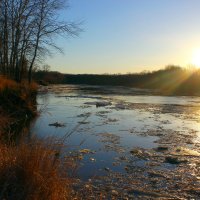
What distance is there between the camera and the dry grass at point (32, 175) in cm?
624

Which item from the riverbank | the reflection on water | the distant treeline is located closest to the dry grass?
the riverbank

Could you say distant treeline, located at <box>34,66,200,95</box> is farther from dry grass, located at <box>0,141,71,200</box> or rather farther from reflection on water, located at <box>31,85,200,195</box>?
dry grass, located at <box>0,141,71,200</box>

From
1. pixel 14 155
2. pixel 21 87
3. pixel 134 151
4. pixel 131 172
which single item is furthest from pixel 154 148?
pixel 21 87

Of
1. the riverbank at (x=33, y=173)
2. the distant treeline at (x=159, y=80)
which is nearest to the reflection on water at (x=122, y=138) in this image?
the riverbank at (x=33, y=173)

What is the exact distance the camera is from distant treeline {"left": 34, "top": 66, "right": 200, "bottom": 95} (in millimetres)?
68375

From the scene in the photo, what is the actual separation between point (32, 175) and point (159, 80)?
8215 cm

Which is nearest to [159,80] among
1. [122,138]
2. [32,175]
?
[122,138]

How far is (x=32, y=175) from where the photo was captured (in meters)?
6.52

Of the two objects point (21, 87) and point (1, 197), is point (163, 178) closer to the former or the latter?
point (1, 197)

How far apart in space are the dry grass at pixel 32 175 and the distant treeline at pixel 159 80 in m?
53.1

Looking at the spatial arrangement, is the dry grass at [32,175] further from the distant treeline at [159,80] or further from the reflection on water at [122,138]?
the distant treeline at [159,80]

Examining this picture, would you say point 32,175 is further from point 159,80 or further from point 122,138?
point 159,80

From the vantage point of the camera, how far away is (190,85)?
6894 cm

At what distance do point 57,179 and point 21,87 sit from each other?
21190 mm
